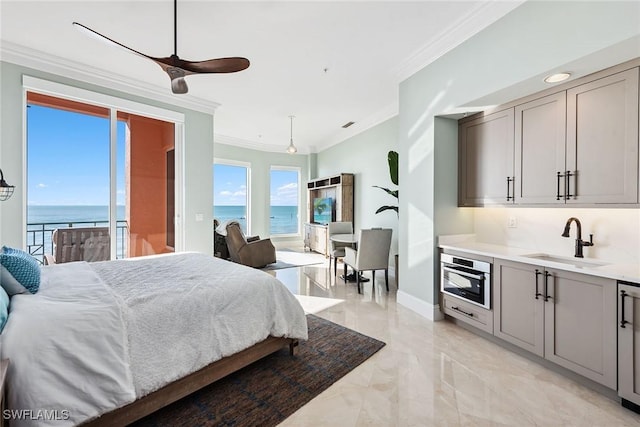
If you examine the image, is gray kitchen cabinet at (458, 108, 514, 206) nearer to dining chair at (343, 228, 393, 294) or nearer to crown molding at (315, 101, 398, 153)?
dining chair at (343, 228, 393, 294)

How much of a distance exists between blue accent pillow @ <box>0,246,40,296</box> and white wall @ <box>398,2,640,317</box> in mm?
3296

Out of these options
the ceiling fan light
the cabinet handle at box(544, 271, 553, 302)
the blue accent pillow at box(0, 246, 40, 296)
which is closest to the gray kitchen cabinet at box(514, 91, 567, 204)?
the cabinet handle at box(544, 271, 553, 302)

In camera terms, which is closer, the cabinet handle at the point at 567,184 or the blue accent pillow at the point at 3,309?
the blue accent pillow at the point at 3,309

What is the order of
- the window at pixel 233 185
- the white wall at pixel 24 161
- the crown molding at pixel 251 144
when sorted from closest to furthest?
the white wall at pixel 24 161, the crown molding at pixel 251 144, the window at pixel 233 185

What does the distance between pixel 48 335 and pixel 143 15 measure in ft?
8.84

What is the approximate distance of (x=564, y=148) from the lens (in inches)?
91.7

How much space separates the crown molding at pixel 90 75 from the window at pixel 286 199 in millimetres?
4112

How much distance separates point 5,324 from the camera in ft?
4.37

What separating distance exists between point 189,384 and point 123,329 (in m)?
0.59

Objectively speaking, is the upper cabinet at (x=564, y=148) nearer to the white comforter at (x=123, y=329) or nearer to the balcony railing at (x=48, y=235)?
the white comforter at (x=123, y=329)

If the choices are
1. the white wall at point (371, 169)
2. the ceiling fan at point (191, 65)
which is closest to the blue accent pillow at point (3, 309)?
the ceiling fan at point (191, 65)

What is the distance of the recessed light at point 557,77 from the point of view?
2186 millimetres

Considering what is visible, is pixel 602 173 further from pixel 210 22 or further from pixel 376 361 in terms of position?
pixel 210 22

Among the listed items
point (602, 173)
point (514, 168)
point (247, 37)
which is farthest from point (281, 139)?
point (602, 173)
